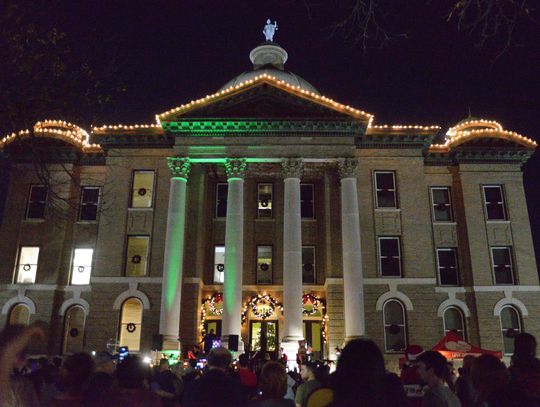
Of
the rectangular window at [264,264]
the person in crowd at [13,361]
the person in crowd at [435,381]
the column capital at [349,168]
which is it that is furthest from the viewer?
the rectangular window at [264,264]

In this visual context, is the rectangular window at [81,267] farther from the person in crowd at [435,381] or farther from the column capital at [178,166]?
the person in crowd at [435,381]

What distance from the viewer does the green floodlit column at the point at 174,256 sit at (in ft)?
87.2

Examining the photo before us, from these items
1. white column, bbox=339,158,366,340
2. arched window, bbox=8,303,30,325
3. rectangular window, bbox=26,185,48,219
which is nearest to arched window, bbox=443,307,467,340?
white column, bbox=339,158,366,340

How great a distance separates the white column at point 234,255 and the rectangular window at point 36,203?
1209 centimetres

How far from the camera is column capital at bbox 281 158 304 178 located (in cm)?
2880

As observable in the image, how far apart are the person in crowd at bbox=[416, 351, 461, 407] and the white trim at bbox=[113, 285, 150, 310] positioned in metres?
24.2

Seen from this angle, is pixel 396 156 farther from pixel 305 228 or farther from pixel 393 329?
pixel 393 329

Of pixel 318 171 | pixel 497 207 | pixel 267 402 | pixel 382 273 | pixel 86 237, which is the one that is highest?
pixel 318 171

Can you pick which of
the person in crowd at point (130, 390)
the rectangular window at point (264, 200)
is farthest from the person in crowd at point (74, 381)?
the rectangular window at point (264, 200)

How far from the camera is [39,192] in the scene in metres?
31.8

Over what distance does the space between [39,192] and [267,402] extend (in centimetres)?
3029

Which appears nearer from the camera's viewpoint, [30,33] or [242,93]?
[30,33]

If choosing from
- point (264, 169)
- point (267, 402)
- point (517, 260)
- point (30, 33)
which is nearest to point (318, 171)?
point (264, 169)

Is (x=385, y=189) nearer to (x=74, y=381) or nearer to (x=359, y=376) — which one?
(x=74, y=381)
